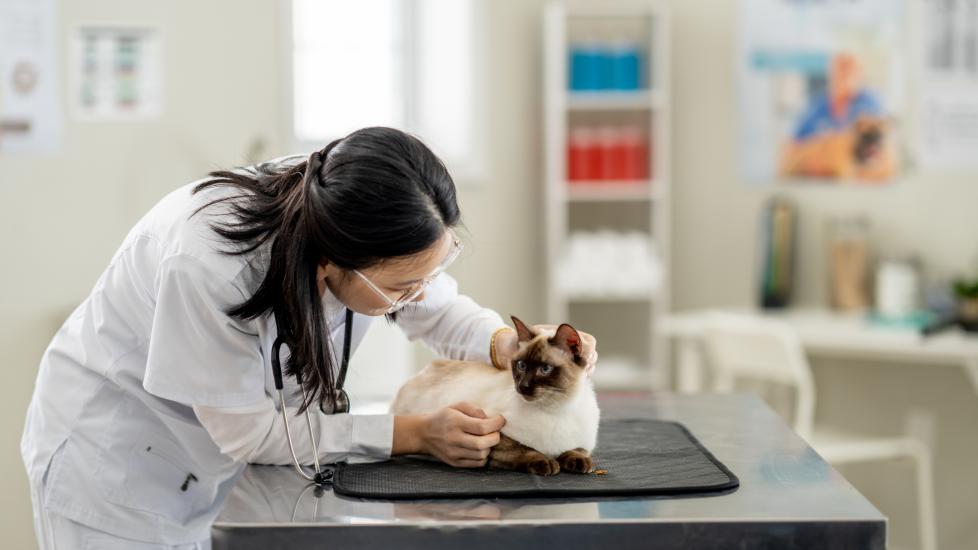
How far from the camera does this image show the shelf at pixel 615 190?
3787 mm

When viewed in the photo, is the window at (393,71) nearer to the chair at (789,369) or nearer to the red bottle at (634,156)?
the red bottle at (634,156)

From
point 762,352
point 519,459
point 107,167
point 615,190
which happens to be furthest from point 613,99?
point 519,459

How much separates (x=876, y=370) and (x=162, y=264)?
10.5 feet

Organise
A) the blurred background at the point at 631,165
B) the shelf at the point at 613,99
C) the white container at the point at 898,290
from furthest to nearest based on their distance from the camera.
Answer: the shelf at the point at 613,99 → the white container at the point at 898,290 → the blurred background at the point at 631,165

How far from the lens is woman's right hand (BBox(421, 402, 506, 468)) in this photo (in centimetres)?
136

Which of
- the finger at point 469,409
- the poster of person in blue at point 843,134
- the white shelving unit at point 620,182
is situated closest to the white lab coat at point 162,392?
the finger at point 469,409

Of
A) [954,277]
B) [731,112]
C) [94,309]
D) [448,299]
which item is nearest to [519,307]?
[731,112]

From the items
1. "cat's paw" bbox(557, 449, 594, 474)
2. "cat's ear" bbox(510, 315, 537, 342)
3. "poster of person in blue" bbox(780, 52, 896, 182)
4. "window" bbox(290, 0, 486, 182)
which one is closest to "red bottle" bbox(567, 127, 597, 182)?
"window" bbox(290, 0, 486, 182)

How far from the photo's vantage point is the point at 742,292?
13.1ft

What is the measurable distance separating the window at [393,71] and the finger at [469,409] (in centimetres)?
262

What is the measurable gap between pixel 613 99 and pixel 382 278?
2.64m

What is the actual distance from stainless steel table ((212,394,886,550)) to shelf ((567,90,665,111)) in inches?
103

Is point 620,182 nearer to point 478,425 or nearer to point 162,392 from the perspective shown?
point 478,425

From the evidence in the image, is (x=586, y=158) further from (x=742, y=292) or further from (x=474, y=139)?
(x=742, y=292)
